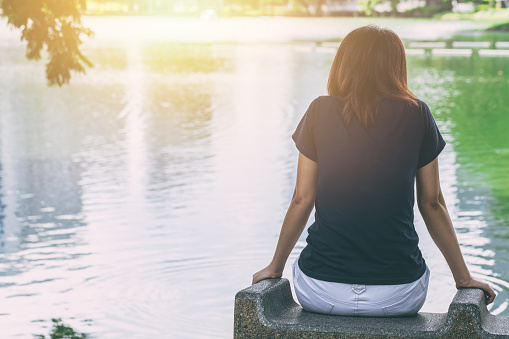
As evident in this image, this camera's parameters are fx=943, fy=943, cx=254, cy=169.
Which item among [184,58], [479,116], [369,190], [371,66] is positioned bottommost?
[184,58]

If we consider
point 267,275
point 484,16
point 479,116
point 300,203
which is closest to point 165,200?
point 267,275

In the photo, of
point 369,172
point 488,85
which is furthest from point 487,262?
point 488,85

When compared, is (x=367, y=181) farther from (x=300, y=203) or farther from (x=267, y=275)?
(x=267, y=275)

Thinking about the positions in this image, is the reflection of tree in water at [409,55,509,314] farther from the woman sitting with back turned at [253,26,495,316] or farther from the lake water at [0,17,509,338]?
the woman sitting with back turned at [253,26,495,316]

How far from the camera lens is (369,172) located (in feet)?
10.6

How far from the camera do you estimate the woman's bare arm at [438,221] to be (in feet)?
10.9

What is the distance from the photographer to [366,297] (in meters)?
3.23

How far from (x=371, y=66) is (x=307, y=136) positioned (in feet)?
1.08

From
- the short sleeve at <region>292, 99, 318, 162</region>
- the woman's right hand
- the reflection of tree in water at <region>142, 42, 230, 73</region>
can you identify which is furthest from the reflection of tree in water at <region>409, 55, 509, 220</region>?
the reflection of tree in water at <region>142, 42, 230, 73</region>

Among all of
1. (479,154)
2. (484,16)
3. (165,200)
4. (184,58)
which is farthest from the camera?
(484,16)

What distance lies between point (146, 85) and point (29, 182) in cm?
1466

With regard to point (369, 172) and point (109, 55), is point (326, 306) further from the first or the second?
point (109, 55)

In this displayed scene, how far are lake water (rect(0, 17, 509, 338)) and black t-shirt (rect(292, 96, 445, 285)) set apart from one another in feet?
8.35

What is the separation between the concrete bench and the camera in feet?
10.1
